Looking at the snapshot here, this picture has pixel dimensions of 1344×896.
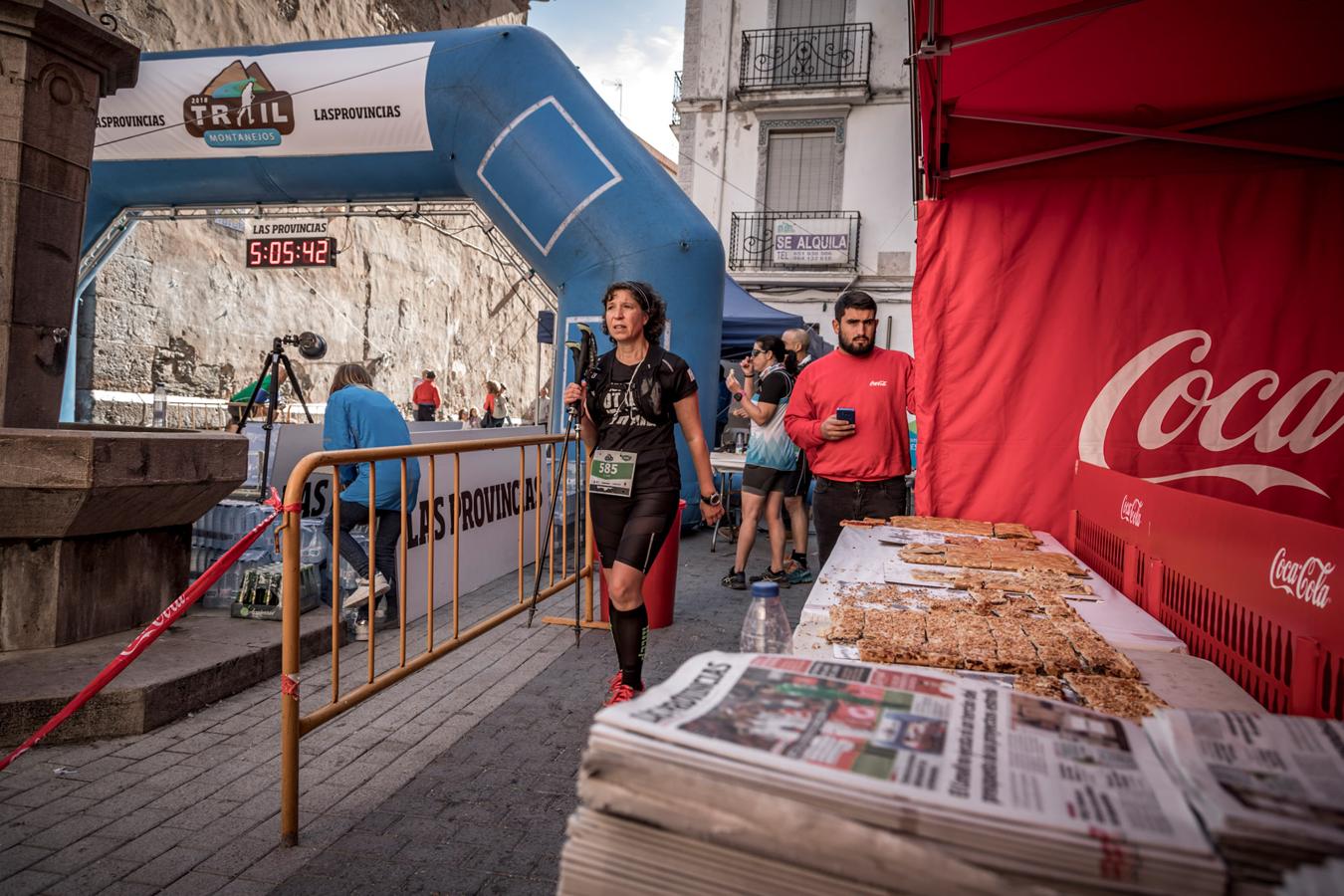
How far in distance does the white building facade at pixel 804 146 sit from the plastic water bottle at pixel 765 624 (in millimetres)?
20819

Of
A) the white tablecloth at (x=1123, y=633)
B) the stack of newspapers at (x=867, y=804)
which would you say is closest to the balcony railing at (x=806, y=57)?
the white tablecloth at (x=1123, y=633)

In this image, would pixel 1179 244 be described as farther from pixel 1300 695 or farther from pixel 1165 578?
pixel 1300 695

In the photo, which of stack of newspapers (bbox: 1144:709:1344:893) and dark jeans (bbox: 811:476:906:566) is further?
dark jeans (bbox: 811:476:906:566)

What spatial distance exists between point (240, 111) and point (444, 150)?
2991 millimetres

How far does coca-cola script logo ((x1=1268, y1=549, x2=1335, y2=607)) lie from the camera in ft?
5.81

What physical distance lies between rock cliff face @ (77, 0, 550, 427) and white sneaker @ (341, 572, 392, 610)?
770 centimetres

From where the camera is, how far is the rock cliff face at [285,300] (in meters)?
19.3

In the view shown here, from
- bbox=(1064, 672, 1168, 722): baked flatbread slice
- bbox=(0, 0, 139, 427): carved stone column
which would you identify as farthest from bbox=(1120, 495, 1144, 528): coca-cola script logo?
bbox=(0, 0, 139, 427): carved stone column

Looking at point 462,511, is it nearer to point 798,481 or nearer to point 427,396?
point 798,481

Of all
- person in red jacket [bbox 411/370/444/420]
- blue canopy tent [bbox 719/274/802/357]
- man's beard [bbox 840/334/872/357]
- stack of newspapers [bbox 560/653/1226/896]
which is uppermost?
blue canopy tent [bbox 719/274/802/357]

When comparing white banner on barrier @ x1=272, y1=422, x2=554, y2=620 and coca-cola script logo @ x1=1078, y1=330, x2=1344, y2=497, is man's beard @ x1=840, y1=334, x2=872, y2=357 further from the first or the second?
white banner on barrier @ x1=272, y1=422, x2=554, y2=620

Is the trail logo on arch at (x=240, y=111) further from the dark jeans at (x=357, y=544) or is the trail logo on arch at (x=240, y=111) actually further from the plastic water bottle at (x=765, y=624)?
the plastic water bottle at (x=765, y=624)

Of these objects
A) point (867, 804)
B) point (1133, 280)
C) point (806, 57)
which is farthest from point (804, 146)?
point (867, 804)

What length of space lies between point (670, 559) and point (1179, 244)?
3.73 m
